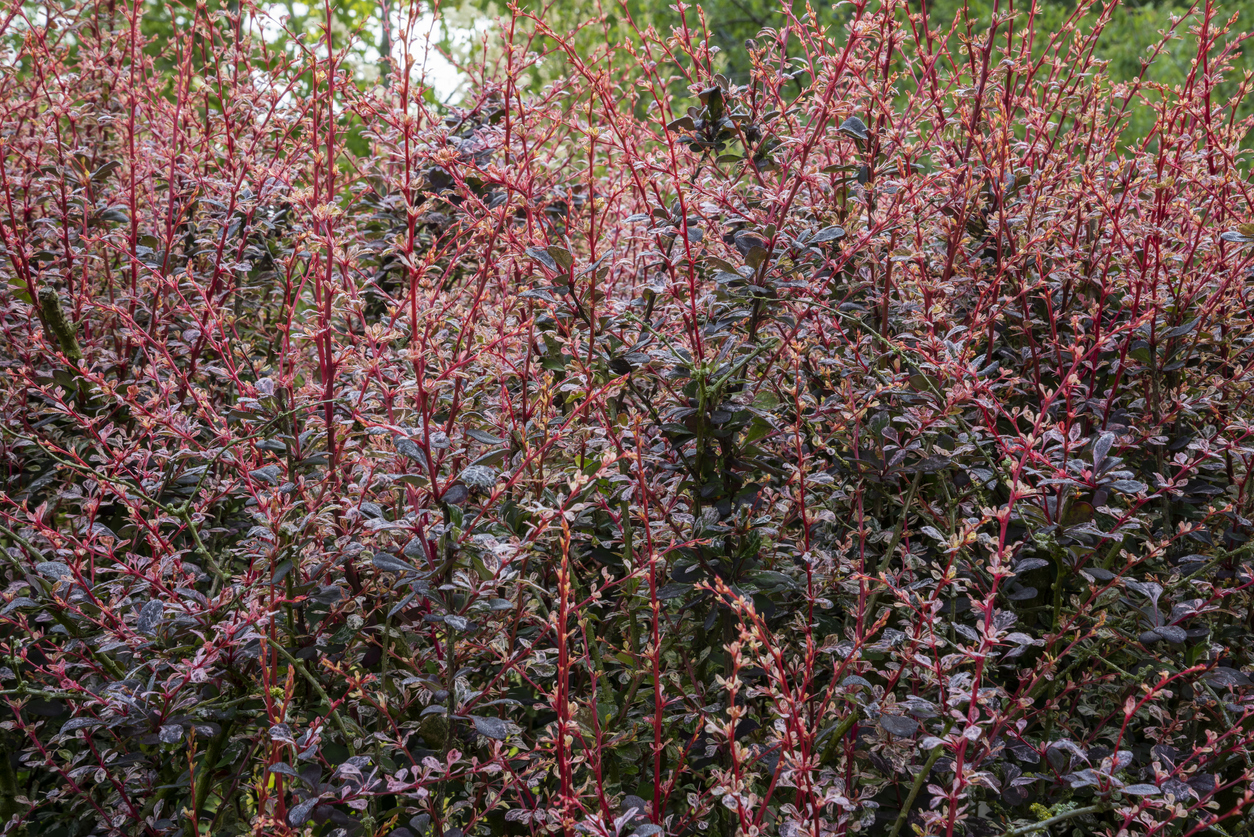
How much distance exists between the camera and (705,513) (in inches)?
72.6

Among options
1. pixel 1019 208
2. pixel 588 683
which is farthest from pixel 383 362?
pixel 1019 208

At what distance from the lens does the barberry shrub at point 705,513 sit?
1671 mm

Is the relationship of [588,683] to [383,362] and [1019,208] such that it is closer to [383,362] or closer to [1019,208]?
[383,362]

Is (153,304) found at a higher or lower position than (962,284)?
higher

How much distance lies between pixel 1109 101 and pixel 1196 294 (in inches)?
38.8

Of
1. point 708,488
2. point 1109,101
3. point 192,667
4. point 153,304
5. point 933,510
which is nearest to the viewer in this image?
point 192,667

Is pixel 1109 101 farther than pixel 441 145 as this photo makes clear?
Yes

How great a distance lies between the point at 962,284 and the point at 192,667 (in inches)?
74.3

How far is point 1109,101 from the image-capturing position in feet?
9.10

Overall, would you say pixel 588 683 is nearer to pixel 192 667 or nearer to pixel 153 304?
pixel 192 667

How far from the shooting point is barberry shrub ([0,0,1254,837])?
167 centimetres

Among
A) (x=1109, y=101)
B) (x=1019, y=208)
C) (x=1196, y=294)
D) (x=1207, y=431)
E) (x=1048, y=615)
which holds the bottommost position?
(x=1048, y=615)

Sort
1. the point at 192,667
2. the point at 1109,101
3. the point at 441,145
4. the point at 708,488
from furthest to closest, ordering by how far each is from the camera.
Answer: the point at 1109,101
the point at 441,145
the point at 708,488
the point at 192,667

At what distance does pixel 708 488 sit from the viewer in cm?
188
